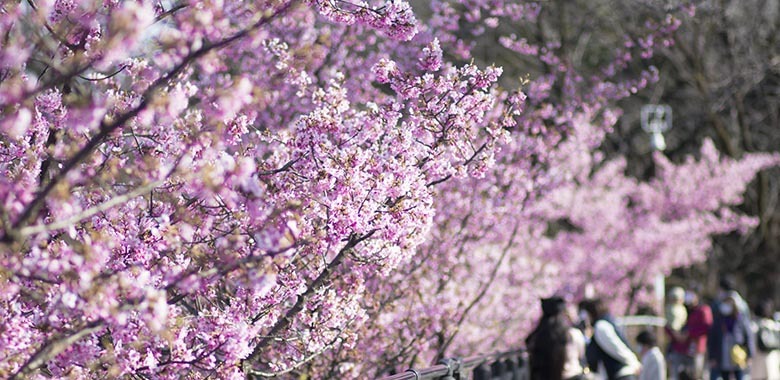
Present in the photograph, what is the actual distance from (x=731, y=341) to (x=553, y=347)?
200 inches

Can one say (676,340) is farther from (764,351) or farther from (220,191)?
(220,191)

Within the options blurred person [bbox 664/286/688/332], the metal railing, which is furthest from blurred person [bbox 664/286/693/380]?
the metal railing

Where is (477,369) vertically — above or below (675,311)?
below

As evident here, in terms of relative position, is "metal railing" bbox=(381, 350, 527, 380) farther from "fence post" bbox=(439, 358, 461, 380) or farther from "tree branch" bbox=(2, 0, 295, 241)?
"tree branch" bbox=(2, 0, 295, 241)

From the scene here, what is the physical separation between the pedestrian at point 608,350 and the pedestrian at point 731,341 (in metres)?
3.32

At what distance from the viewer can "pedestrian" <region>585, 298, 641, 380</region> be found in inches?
379

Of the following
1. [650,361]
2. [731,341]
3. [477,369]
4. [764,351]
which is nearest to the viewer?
[477,369]

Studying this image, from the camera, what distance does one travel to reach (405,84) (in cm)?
565

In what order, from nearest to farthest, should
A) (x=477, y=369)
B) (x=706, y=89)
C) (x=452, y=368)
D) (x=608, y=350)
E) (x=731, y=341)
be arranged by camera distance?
(x=452, y=368) < (x=477, y=369) < (x=608, y=350) < (x=731, y=341) < (x=706, y=89)

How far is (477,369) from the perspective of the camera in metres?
7.88

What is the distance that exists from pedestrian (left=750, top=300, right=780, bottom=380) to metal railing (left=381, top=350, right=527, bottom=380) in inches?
228

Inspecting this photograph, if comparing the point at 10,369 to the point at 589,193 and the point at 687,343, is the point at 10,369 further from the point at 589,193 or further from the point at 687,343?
the point at 589,193

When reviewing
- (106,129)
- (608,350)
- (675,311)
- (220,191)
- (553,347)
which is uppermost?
(675,311)

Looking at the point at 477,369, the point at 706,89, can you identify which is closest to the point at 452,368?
the point at 477,369
